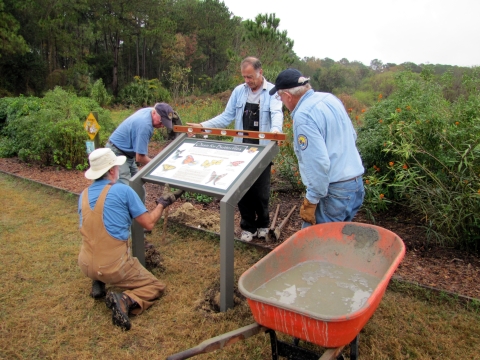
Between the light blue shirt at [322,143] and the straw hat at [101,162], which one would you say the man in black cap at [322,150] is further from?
the straw hat at [101,162]

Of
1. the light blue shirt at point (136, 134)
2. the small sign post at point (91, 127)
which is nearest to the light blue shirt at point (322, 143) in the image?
the light blue shirt at point (136, 134)

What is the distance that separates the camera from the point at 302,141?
2.98 metres

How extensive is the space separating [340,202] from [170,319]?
178 centimetres

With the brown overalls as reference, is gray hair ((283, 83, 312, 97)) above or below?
above

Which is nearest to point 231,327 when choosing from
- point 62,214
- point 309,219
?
point 309,219

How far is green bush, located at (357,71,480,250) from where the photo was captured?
4.01 m

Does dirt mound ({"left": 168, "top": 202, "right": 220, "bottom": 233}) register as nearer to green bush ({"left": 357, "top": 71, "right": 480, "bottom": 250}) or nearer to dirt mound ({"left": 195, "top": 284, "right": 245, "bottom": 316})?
dirt mound ({"left": 195, "top": 284, "right": 245, "bottom": 316})

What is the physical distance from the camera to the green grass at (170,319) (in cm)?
301

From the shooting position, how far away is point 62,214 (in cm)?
617

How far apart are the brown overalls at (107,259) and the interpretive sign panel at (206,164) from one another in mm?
705

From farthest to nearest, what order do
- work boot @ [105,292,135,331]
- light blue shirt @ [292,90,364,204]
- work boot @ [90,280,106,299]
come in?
work boot @ [90,280,106,299] → work boot @ [105,292,135,331] → light blue shirt @ [292,90,364,204]

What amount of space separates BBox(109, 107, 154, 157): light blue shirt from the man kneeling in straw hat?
46.0 inches

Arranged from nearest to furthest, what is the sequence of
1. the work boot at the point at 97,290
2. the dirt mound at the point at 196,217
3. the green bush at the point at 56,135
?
the work boot at the point at 97,290
the dirt mound at the point at 196,217
the green bush at the point at 56,135

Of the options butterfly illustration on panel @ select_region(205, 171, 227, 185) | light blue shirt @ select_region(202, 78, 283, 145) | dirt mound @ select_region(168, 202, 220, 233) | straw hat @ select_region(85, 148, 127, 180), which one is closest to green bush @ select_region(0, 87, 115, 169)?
dirt mound @ select_region(168, 202, 220, 233)
